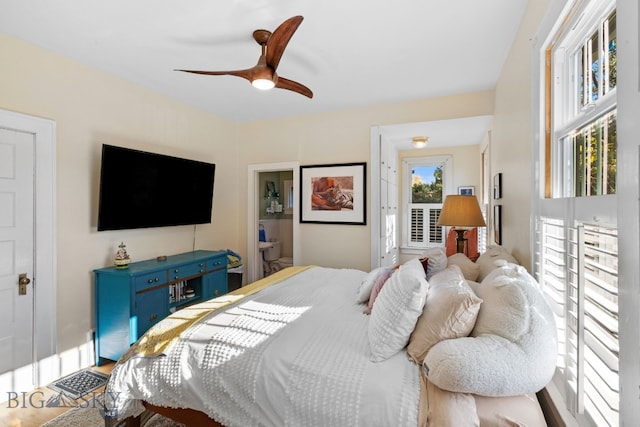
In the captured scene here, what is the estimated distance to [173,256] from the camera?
11.8 feet

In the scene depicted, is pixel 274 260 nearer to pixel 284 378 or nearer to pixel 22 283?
pixel 22 283

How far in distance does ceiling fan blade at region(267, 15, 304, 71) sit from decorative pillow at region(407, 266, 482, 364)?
5.35ft

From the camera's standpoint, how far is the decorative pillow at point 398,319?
4.77 ft

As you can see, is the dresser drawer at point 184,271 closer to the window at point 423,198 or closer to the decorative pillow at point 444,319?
the decorative pillow at point 444,319

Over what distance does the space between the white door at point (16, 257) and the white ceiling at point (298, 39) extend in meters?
0.90

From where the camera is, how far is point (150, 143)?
3375 mm

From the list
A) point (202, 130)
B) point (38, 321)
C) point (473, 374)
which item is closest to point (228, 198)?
point (202, 130)

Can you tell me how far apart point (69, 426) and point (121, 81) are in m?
2.89

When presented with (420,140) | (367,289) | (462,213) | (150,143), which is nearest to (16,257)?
(150,143)

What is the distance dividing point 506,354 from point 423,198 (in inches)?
185

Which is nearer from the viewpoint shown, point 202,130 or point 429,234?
point 202,130

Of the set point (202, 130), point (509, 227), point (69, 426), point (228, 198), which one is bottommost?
point (69, 426)

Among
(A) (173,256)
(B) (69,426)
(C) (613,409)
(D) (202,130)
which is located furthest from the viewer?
(D) (202,130)

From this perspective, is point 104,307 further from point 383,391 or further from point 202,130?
point 383,391
